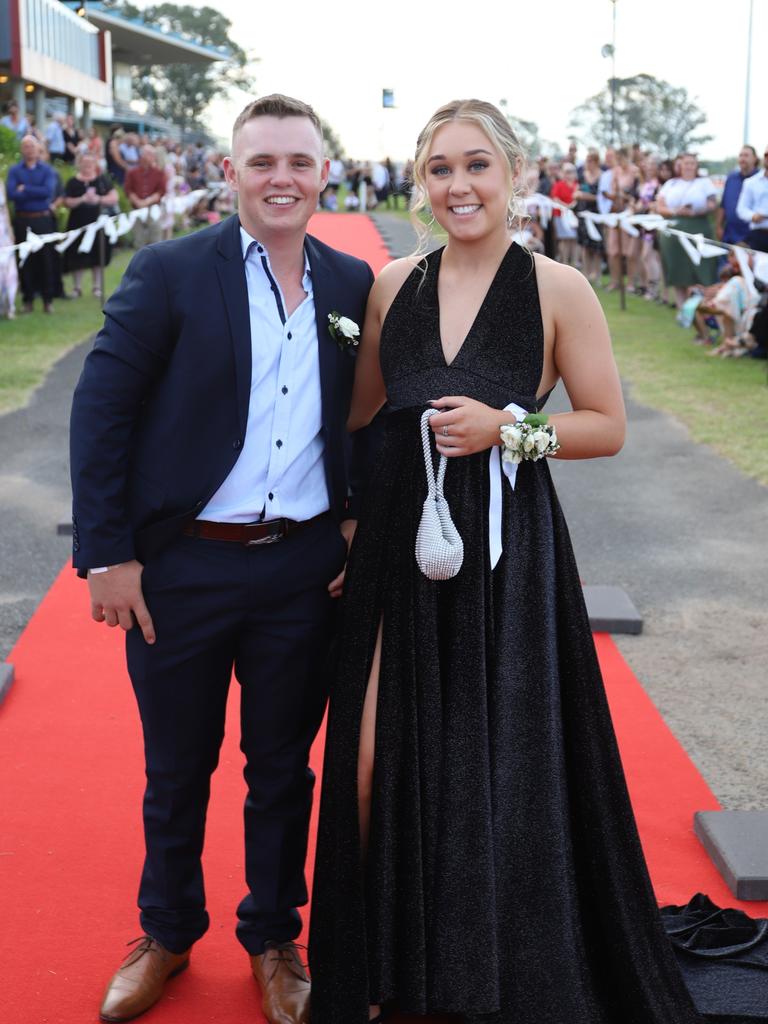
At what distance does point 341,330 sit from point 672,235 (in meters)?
14.7

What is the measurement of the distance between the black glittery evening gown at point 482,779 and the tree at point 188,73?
10640 centimetres

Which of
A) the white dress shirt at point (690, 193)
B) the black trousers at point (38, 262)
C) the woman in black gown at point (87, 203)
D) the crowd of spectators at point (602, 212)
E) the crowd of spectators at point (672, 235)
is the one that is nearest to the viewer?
the crowd of spectators at point (672, 235)

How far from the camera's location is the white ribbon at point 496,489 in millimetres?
2783

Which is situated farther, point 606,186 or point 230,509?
point 606,186

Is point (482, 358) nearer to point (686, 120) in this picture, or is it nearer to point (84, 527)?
point (84, 527)

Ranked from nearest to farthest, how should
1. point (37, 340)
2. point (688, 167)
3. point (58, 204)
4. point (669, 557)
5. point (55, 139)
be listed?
→ point (669, 557) → point (37, 340) → point (688, 167) → point (58, 204) → point (55, 139)

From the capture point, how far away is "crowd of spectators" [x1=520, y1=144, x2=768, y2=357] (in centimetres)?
1361

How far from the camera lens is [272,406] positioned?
2.81 metres

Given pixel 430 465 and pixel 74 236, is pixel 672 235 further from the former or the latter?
pixel 430 465

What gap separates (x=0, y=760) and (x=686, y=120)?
102 meters

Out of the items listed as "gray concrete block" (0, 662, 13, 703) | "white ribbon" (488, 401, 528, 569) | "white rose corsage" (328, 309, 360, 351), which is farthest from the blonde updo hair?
"gray concrete block" (0, 662, 13, 703)

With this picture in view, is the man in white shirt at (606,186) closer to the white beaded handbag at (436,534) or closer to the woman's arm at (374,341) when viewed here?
the woman's arm at (374,341)

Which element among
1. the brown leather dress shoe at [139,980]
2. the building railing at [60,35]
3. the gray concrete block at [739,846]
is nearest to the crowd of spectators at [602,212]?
the gray concrete block at [739,846]

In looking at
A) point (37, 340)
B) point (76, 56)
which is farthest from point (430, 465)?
point (76, 56)
